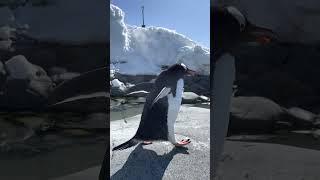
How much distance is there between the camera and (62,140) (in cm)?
261

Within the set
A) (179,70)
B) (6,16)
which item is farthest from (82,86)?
(179,70)

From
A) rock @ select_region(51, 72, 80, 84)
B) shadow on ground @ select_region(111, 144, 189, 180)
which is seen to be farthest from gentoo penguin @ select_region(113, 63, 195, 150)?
rock @ select_region(51, 72, 80, 84)

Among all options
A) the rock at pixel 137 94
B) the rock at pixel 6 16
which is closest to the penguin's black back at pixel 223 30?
the rock at pixel 137 94

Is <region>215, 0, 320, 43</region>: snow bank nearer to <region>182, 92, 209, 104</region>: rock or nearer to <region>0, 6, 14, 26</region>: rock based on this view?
<region>182, 92, 209, 104</region>: rock

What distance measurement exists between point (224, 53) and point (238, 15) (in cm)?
32

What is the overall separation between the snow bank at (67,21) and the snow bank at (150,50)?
0.83 meters

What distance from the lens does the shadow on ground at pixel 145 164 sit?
10.8 feet

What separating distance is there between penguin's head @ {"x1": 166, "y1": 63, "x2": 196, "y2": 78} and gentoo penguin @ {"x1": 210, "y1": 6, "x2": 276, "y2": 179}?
1230 mm

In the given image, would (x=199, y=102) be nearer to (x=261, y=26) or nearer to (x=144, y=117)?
(x=144, y=117)

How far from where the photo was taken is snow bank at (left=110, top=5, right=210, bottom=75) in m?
3.53

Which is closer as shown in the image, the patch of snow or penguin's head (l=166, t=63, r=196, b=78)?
the patch of snow

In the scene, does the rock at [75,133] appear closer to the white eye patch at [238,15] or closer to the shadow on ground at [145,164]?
the shadow on ground at [145,164]

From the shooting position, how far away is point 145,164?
3.42 meters

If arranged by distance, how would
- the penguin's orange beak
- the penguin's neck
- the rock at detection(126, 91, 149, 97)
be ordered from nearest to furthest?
the rock at detection(126, 91, 149, 97) → the penguin's orange beak → the penguin's neck
